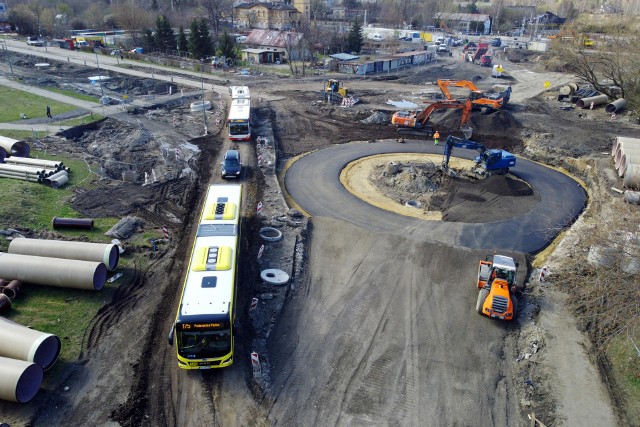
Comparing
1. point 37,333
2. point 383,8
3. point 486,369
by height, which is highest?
point 383,8

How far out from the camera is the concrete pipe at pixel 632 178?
3353 centimetres

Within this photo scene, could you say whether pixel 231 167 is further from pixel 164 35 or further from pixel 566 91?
pixel 164 35

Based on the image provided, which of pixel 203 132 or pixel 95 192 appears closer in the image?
pixel 95 192

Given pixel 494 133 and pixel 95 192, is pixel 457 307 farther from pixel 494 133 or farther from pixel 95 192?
pixel 494 133

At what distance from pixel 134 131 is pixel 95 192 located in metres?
14.7

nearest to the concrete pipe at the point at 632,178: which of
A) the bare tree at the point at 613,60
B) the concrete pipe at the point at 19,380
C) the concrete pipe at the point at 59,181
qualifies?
the bare tree at the point at 613,60

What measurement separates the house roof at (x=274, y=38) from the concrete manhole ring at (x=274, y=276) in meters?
72.1

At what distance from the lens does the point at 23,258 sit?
71.6 feet

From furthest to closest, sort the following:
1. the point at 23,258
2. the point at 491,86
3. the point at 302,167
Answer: the point at 491,86 → the point at 302,167 → the point at 23,258

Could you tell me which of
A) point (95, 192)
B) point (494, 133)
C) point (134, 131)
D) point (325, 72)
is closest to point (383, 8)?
point (325, 72)

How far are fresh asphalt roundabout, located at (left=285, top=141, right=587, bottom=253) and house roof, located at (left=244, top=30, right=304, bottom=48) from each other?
5201 centimetres

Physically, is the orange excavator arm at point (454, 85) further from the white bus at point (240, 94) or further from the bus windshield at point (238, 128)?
the bus windshield at point (238, 128)

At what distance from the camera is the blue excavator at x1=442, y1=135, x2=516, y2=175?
36812mm

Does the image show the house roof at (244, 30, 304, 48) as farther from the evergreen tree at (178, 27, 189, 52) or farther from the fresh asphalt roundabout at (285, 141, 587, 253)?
the fresh asphalt roundabout at (285, 141, 587, 253)
